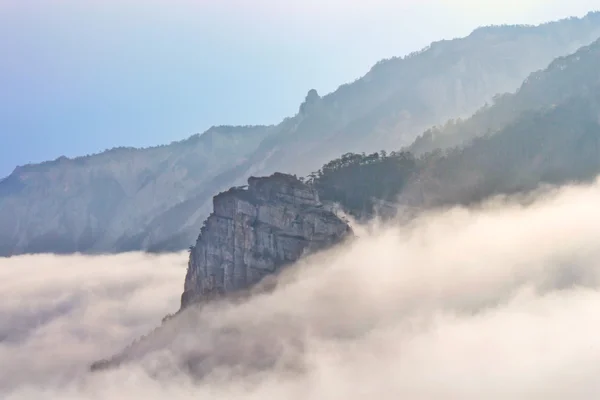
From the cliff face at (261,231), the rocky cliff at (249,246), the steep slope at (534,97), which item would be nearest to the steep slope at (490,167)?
the steep slope at (534,97)

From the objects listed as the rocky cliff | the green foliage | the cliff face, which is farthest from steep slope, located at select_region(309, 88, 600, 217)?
the rocky cliff

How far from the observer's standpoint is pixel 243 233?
301ft

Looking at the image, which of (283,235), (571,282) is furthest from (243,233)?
(571,282)

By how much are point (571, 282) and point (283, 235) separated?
3484cm

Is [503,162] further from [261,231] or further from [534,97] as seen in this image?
[261,231]

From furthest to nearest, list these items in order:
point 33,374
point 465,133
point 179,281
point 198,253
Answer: point 179,281 < point 33,374 < point 465,133 < point 198,253

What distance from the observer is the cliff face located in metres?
88.1

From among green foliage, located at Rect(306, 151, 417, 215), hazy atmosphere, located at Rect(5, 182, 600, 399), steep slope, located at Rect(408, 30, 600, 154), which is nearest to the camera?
hazy atmosphere, located at Rect(5, 182, 600, 399)

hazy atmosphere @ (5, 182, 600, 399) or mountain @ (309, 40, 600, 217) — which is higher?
mountain @ (309, 40, 600, 217)

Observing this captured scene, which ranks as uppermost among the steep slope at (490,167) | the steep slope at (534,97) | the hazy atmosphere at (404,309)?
the steep slope at (534,97)

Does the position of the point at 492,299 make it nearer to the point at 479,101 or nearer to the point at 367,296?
the point at 367,296

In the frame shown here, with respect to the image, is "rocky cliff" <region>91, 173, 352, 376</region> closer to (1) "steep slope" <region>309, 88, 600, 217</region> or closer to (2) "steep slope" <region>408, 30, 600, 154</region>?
(1) "steep slope" <region>309, 88, 600, 217</region>

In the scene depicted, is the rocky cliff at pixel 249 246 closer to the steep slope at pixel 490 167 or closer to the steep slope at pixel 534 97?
the steep slope at pixel 490 167

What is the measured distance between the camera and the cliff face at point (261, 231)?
289 feet
